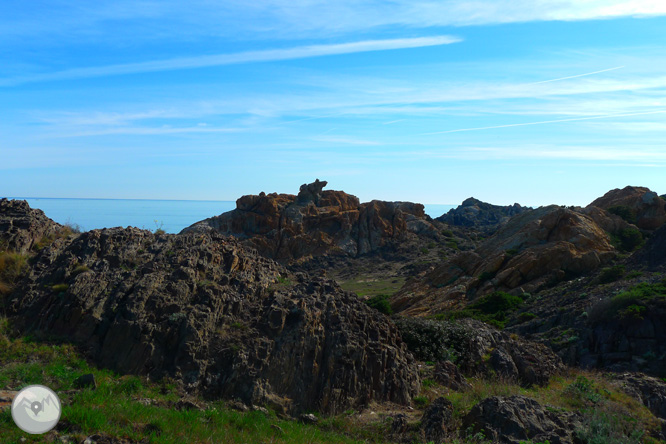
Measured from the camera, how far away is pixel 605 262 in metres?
35.2

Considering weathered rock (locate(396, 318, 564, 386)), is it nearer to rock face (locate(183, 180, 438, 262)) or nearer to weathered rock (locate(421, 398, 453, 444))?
weathered rock (locate(421, 398, 453, 444))

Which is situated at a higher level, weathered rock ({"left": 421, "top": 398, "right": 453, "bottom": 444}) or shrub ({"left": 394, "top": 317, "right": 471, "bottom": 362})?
shrub ({"left": 394, "top": 317, "right": 471, "bottom": 362})

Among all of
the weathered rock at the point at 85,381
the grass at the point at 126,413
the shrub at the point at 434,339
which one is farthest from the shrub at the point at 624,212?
the weathered rock at the point at 85,381

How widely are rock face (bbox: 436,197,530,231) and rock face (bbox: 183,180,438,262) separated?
38.5 m

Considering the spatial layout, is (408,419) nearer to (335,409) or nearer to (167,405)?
(335,409)

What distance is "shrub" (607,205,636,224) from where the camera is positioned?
153 feet

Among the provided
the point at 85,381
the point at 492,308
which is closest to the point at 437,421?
the point at 85,381

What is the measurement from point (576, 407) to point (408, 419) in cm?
442

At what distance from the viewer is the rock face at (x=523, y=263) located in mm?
35000

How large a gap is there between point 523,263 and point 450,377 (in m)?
26.0

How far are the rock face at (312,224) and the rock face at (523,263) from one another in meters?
36.4

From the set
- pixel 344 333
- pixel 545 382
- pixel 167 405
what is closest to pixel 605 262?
pixel 545 382

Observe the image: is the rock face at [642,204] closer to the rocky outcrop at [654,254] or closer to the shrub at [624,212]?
the shrub at [624,212]

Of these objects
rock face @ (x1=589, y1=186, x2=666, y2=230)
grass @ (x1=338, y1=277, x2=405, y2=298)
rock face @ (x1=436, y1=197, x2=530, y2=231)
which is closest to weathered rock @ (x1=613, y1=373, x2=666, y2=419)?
grass @ (x1=338, y1=277, x2=405, y2=298)
